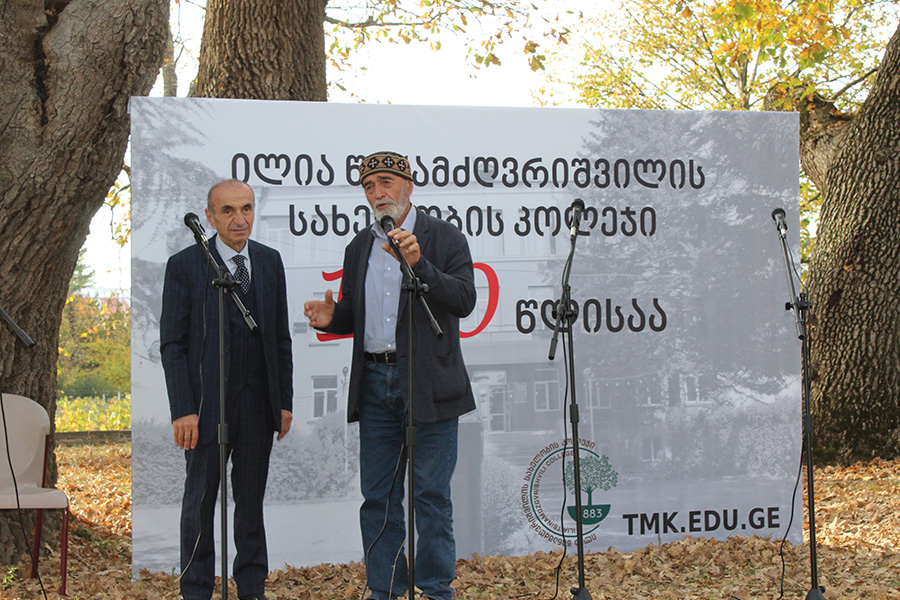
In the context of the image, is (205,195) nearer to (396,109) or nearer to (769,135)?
(396,109)

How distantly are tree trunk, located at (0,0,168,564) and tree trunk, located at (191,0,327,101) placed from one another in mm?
1439

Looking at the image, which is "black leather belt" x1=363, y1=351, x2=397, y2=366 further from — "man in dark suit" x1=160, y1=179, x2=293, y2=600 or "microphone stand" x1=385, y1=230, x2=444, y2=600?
"man in dark suit" x1=160, y1=179, x2=293, y2=600

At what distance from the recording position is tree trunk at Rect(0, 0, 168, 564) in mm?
4609

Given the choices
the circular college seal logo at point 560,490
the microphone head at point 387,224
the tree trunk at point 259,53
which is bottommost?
the circular college seal logo at point 560,490

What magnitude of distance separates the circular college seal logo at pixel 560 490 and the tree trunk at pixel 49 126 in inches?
114

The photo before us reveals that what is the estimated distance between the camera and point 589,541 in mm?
4992

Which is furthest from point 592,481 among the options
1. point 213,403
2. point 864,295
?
point 864,295

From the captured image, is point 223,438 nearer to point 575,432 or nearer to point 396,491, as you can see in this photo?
point 396,491

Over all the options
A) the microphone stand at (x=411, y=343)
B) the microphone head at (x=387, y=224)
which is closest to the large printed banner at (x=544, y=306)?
the microphone stand at (x=411, y=343)

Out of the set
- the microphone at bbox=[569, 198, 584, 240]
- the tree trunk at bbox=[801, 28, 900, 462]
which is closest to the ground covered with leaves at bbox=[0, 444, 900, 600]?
the microphone at bbox=[569, 198, 584, 240]

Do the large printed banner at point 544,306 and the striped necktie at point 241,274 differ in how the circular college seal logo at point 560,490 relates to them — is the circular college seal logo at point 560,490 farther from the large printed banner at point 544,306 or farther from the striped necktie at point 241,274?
the striped necktie at point 241,274

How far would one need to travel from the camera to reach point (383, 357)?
3877 mm

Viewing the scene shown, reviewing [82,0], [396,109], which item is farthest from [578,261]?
[82,0]

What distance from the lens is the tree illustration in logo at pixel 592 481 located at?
502 cm
